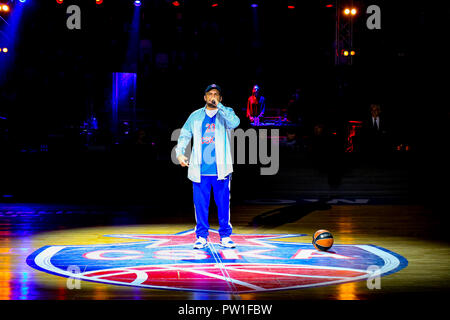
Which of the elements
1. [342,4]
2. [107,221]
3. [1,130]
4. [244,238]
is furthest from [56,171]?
[342,4]

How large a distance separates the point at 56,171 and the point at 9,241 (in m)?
6.79

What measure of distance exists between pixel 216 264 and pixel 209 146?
1.39 m

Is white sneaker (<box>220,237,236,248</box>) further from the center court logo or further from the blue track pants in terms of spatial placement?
the blue track pants

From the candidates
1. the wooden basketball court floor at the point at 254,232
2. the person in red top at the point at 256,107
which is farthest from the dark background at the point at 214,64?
the wooden basketball court floor at the point at 254,232

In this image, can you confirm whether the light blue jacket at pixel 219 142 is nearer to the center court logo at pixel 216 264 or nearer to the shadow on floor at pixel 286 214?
the center court logo at pixel 216 264

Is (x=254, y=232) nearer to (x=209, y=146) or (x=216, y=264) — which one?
(x=209, y=146)

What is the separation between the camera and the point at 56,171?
12.9 m

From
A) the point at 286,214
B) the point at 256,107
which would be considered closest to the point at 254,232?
the point at 286,214

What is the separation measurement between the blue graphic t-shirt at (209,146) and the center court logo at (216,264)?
2.87 ft

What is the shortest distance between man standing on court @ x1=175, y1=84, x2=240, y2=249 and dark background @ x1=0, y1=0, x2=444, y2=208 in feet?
31.5

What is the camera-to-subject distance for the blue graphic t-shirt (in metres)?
5.71

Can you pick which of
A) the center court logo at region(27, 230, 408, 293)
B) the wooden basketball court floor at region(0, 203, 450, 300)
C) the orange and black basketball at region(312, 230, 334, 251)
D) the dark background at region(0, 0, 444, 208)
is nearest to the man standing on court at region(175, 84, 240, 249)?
the center court logo at region(27, 230, 408, 293)

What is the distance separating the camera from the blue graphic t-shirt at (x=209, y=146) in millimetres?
5715
